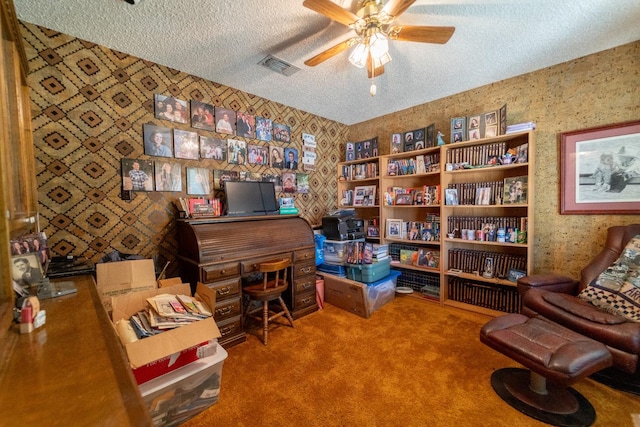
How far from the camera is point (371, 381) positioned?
167cm

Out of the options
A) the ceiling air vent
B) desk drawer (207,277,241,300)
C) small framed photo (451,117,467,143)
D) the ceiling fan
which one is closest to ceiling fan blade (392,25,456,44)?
the ceiling fan

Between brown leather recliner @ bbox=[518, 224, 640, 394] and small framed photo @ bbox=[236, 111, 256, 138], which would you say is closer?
brown leather recliner @ bbox=[518, 224, 640, 394]

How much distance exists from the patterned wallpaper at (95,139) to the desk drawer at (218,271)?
2.07ft

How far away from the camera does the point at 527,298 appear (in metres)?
1.92

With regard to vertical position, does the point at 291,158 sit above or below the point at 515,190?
above

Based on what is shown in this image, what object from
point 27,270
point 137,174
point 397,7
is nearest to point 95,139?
point 137,174

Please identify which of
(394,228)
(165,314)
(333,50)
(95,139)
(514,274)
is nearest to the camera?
(165,314)

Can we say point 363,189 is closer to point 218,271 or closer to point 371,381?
point 218,271

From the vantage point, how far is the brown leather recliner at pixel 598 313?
56.2 inches

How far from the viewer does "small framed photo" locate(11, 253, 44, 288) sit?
1085mm

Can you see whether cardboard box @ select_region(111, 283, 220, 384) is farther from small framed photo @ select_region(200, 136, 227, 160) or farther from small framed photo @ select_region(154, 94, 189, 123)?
small framed photo @ select_region(154, 94, 189, 123)

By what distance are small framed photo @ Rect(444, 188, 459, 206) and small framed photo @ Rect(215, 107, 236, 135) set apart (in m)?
2.50

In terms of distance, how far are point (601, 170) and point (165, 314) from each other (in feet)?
11.4

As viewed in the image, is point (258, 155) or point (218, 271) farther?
point (258, 155)
